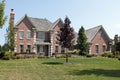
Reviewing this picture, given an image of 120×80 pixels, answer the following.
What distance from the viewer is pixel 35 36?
192 feet

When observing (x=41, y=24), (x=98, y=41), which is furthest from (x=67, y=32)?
(x=98, y=41)

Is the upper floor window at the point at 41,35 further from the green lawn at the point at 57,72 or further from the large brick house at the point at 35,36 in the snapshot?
the green lawn at the point at 57,72

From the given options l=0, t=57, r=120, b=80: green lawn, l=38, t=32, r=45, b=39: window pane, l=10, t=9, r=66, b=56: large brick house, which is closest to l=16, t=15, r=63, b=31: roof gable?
l=10, t=9, r=66, b=56: large brick house

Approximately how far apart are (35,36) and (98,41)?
54.2 feet

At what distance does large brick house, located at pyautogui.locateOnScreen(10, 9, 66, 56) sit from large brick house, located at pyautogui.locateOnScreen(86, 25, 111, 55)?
789 cm

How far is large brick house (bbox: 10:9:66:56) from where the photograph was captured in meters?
57.1

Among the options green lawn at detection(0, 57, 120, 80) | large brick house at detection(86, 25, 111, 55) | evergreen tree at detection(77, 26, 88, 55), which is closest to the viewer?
green lawn at detection(0, 57, 120, 80)

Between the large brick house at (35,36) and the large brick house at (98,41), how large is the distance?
25.9ft

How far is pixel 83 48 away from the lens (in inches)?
2346

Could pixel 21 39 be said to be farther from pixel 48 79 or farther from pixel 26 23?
pixel 48 79

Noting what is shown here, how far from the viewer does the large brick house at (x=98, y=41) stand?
209ft

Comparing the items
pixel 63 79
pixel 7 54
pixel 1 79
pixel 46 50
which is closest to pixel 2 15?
pixel 1 79

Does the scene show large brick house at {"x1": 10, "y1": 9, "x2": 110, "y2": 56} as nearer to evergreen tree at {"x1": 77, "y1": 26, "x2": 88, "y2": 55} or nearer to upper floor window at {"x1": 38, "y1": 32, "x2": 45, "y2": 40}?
upper floor window at {"x1": 38, "y1": 32, "x2": 45, "y2": 40}

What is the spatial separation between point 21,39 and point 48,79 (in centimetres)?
3785
